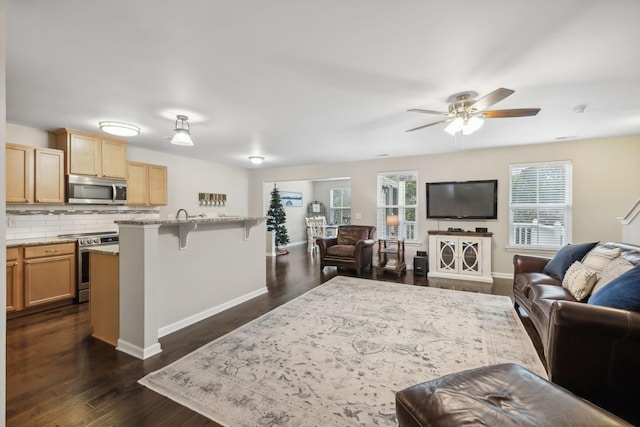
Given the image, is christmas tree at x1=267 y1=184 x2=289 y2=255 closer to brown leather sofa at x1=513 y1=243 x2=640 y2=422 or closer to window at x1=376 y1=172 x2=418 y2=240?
window at x1=376 y1=172 x2=418 y2=240

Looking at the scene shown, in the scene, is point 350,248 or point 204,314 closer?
point 204,314

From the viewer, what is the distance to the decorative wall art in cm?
922

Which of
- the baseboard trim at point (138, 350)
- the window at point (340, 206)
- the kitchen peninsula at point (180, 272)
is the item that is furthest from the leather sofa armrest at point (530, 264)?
the window at point (340, 206)

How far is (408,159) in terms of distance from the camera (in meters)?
5.80

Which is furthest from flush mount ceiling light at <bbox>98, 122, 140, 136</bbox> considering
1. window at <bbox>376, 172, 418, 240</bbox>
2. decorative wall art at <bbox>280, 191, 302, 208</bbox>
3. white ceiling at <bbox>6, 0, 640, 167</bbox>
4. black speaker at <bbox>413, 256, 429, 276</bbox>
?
decorative wall art at <bbox>280, 191, 302, 208</bbox>

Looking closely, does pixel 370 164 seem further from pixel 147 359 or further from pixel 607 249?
pixel 147 359

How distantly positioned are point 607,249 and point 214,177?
6.77 meters

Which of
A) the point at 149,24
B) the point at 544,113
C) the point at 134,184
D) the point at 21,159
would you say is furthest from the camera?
the point at 134,184

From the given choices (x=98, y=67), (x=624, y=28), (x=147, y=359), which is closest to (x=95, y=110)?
(x=98, y=67)

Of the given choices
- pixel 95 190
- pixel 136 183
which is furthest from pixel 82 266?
Answer: pixel 136 183

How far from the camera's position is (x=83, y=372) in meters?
2.14

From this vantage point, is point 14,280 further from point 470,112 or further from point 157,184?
point 470,112

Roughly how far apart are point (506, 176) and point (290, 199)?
6.35 m

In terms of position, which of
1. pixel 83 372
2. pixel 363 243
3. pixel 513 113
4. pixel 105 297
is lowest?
pixel 83 372
